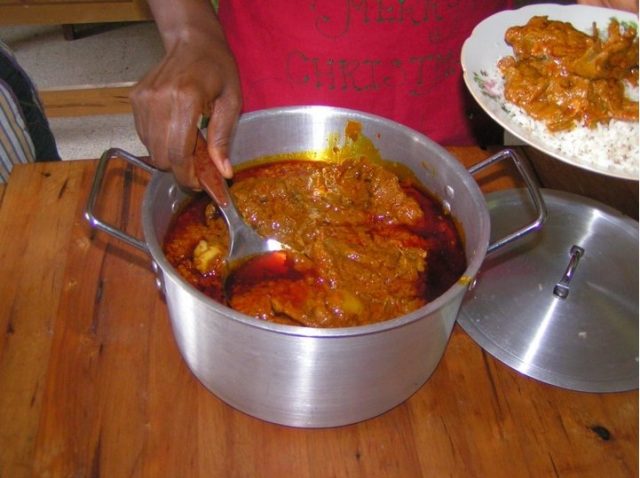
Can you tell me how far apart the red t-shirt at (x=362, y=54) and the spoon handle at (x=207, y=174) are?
375 millimetres

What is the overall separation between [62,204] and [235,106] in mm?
431

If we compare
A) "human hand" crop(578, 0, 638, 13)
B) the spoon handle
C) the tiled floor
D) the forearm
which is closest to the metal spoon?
the spoon handle

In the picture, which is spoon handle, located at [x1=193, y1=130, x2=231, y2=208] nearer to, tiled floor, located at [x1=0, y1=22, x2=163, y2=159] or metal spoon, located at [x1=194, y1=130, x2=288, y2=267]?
metal spoon, located at [x1=194, y1=130, x2=288, y2=267]

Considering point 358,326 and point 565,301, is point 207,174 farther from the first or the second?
point 565,301

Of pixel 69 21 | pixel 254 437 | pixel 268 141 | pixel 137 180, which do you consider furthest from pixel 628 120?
pixel 69 21

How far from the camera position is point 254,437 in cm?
84

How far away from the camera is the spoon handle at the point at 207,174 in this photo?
2.89ft

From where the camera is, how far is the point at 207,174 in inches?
35.1

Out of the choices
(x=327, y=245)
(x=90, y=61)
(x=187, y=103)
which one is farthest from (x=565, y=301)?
(x=90, y=61)

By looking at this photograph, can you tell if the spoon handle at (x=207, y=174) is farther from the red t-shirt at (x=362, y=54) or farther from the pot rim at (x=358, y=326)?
the red t-shirt at (x=362, y=54)

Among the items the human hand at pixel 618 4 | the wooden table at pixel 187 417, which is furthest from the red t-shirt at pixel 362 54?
the wooden table at pixel 187 417

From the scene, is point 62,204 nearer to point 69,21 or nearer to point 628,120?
point 628,120

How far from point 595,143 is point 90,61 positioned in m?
2.67

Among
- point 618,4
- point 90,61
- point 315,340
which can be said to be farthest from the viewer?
point 90,61
